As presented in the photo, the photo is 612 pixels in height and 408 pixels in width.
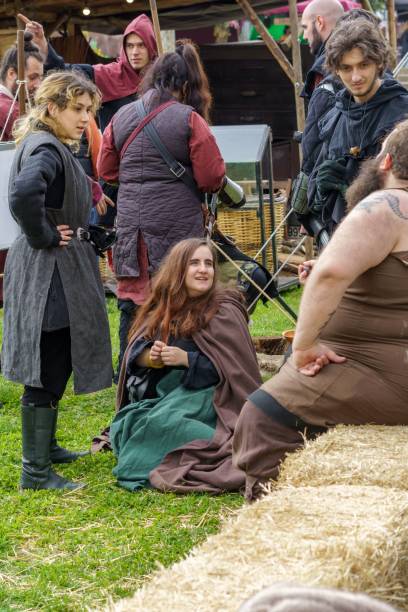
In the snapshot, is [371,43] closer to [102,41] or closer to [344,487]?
[344,487]

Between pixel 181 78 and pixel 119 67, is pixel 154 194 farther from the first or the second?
pixel 119 67

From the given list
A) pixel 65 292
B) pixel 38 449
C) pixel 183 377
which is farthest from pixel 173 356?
pixel 38 449

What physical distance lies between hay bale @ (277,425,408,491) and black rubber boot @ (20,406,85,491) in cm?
172

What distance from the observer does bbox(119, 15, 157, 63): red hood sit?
6.48 m

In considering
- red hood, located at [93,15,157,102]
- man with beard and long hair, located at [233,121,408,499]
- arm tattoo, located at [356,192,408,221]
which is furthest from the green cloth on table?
red hood, located at [93,15,157,102]

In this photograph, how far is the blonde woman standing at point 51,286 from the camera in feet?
14.9

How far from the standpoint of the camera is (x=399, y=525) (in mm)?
2586

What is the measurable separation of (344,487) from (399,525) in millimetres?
304

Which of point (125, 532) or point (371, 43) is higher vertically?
point (371, 43)

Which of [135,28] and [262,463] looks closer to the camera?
[262,463]

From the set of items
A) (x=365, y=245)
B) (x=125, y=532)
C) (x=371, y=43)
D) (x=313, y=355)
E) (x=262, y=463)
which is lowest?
(x=125, y=532)

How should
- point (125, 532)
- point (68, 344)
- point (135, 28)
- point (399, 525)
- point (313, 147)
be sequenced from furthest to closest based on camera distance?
point (135, 28)
point (313, 147)
point (68, 344)
point (125, 532)
point (399, 525)

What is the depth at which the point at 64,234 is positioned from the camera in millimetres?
4613

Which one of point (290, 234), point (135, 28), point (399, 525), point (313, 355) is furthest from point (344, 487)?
point (290, 234)
